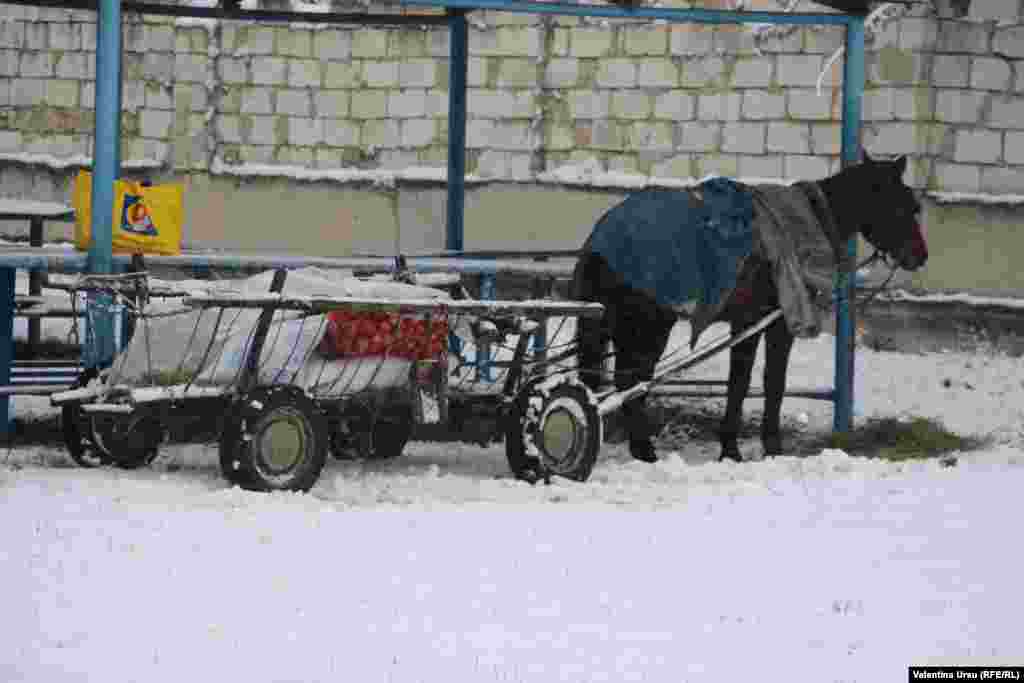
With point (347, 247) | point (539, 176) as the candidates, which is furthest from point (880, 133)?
point (347, 247)

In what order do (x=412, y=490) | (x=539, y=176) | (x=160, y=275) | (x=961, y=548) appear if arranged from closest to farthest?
(x=961, y=548) → (x=412, y=490) → (x=539, y=176) → (x=160, y=275)

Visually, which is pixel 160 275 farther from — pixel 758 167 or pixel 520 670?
pixel 520 670

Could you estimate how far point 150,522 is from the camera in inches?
337

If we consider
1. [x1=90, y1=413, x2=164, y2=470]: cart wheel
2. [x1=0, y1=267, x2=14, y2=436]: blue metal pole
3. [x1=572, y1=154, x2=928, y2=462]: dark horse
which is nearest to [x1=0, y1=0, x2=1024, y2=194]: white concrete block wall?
[x1=572, y1=154, x2=928, y2=462]: dark horse

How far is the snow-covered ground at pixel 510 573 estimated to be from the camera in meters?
6.66

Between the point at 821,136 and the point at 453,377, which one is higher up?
the point at 821,136

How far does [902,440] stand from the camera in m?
12.4

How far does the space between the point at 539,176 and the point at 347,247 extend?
5.87ft

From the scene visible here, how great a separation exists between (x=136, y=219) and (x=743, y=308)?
9.52 ft

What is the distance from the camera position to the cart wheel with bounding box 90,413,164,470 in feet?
33.9

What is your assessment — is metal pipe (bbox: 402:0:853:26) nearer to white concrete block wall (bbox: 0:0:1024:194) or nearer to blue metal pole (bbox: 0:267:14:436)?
blue metal pole (bbox: 0:267:14:436)

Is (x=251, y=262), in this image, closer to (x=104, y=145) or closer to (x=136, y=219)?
(x=136, y=219)

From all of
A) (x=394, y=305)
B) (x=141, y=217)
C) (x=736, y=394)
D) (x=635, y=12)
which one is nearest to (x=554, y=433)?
(x=394, y=305)

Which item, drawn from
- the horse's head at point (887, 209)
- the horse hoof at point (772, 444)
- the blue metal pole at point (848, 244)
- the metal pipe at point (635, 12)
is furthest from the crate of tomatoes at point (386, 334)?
the blue metal pole at point (848, 244)
